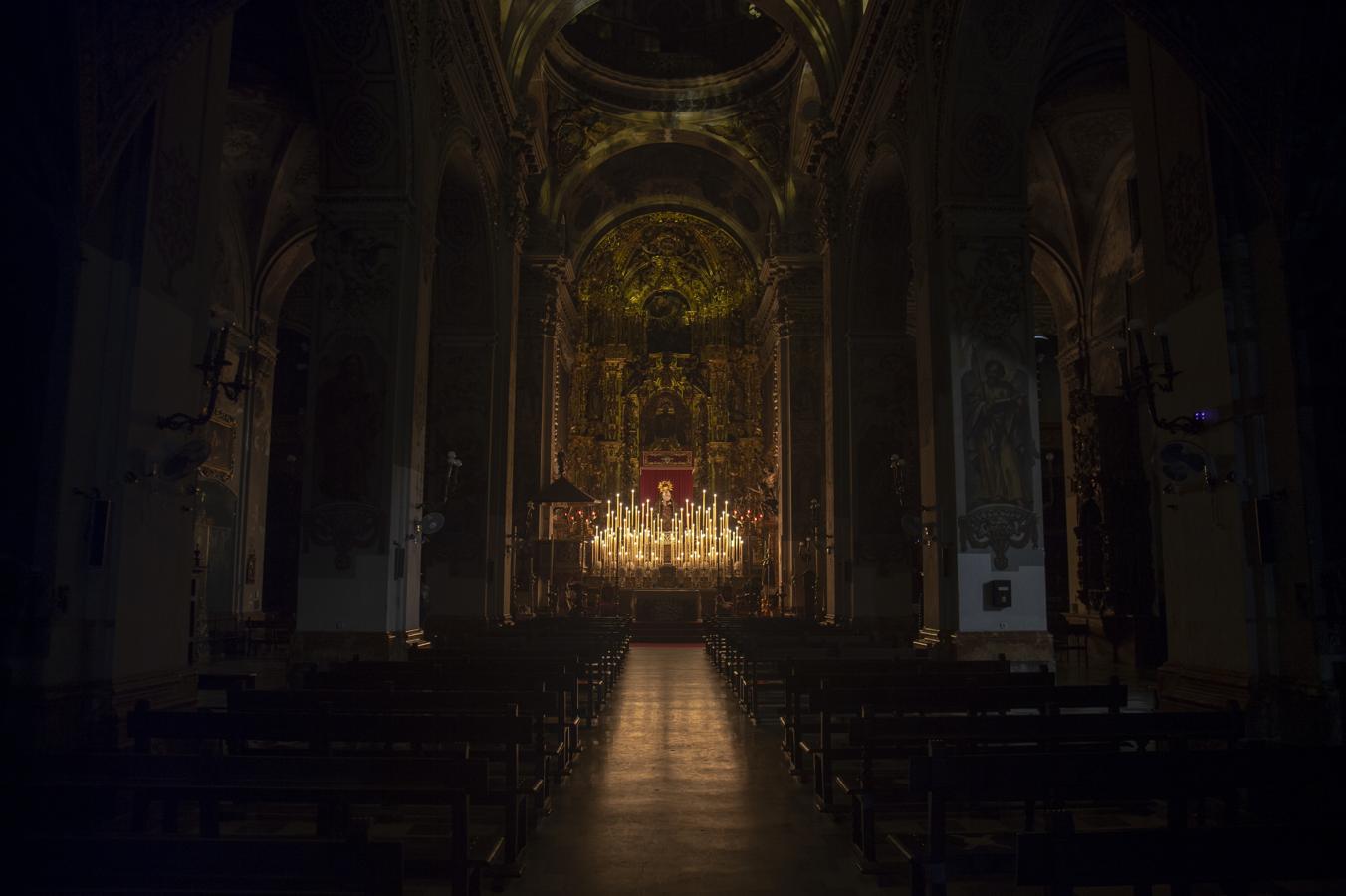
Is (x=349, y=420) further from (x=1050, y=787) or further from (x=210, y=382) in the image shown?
(x=1050, y=787)

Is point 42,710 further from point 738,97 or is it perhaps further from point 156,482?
point 738,97

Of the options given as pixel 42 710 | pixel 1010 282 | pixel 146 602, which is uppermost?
pixel 1010 282

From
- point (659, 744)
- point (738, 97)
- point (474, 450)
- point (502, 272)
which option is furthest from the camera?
point (738, 97)

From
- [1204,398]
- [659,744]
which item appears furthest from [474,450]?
[1204,398]

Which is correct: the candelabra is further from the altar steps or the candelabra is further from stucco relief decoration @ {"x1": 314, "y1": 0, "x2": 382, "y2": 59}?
stucco relief decoration @ {"x1": 314, "y1": 0, "x2": 382, "y2": 59}

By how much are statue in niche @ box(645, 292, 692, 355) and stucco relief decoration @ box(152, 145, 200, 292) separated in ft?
85.8

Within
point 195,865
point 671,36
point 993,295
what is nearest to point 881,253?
point 993,295

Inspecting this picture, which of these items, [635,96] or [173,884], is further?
[635,96]

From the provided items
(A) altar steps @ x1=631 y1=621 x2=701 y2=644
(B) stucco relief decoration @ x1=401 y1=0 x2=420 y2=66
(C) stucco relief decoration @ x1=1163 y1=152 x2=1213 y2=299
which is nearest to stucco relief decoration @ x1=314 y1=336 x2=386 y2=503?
(B) stucco relief decoration @ x1=401 y1=0 x2=420 y2=66

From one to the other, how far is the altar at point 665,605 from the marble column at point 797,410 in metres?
3.23

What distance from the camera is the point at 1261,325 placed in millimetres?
6508

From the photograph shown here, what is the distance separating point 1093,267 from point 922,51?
29.0ft

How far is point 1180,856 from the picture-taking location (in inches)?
104

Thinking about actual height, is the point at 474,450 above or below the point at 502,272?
below
